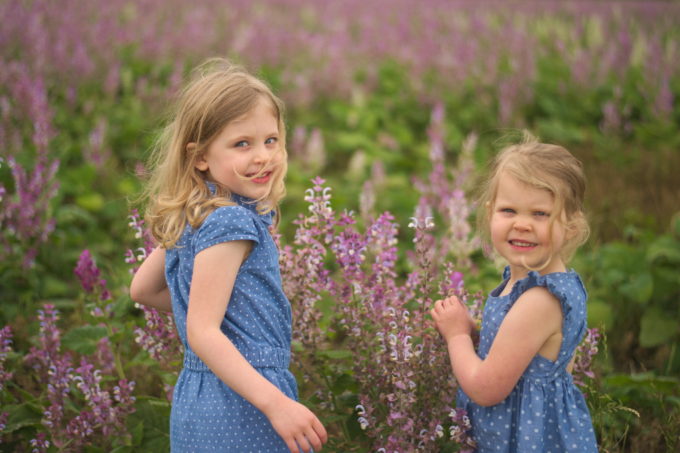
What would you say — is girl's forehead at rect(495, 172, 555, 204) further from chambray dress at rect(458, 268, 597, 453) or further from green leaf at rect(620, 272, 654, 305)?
green leaf at rect(620, 272, 654, 305)

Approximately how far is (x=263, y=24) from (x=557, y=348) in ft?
25.7

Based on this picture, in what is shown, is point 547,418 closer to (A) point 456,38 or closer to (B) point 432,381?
(B) point 432,381

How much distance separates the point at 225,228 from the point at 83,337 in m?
0.99

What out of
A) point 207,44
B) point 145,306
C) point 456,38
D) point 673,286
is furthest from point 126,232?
point 456,38

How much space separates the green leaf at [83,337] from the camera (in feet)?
8.05

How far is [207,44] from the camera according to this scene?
7.93 m

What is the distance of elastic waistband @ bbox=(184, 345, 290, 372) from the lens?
187 centimetres

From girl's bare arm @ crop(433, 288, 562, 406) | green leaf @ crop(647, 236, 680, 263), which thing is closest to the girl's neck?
girl's bare arm @ crop(433, 288, 562, 406)

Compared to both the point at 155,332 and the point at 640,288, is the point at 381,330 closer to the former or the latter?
the point at 155,332

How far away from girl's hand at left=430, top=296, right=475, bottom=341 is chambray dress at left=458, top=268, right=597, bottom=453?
3.9 inches

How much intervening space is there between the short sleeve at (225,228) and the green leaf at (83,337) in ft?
2.78

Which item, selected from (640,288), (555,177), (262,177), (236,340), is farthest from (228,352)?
(640,288)

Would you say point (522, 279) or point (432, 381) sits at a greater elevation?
point (522, 279)

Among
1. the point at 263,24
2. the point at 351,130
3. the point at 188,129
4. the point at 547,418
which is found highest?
the point at 263,24
